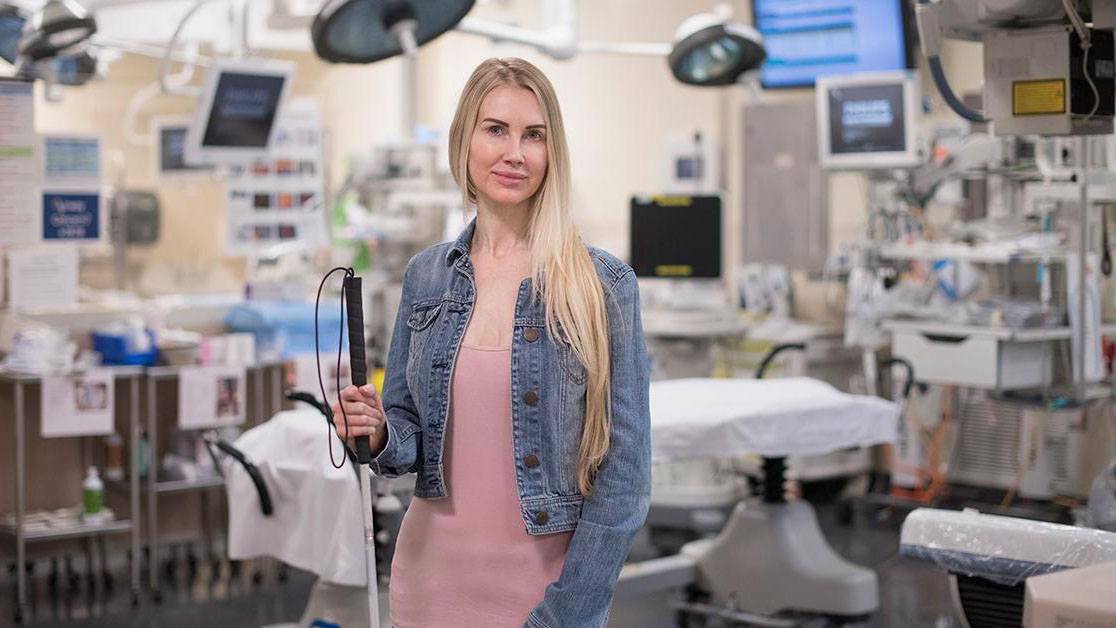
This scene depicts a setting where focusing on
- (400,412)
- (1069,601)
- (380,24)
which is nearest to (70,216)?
(380,24)

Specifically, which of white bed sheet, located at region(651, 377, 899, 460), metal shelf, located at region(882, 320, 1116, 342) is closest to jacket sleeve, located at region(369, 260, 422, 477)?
white bed sheet, located at region(651, 377, 899, 460)

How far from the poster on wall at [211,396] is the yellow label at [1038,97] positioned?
3694 mm

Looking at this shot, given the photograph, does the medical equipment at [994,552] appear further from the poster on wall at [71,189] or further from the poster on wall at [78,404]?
the poster on wall at [71,189]

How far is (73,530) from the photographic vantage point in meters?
5.62

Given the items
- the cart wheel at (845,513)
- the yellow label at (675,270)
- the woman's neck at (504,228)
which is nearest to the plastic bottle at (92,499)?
the yellow label at (675,270)

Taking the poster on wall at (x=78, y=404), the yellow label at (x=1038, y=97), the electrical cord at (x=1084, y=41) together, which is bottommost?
the poster on wall at (x=78, y=404)

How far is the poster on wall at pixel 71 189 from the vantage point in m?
5.71

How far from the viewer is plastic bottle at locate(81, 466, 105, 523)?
18.8 feet

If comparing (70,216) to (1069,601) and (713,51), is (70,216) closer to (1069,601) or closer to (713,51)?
(713,51)

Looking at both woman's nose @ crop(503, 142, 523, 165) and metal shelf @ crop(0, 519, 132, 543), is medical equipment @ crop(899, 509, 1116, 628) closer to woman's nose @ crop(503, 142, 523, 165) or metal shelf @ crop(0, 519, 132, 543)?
woman's nose @ crop(503, 142, 523, 165)

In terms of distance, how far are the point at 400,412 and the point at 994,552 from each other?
4.31ft

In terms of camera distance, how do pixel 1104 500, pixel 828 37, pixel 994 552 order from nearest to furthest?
pixel 994 552 → pixel 1104 500 → pixel 828 37

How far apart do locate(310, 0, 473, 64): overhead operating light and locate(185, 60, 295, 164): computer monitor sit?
221 centimetres

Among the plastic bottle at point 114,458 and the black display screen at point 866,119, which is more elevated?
the black display screen at point 866,119
